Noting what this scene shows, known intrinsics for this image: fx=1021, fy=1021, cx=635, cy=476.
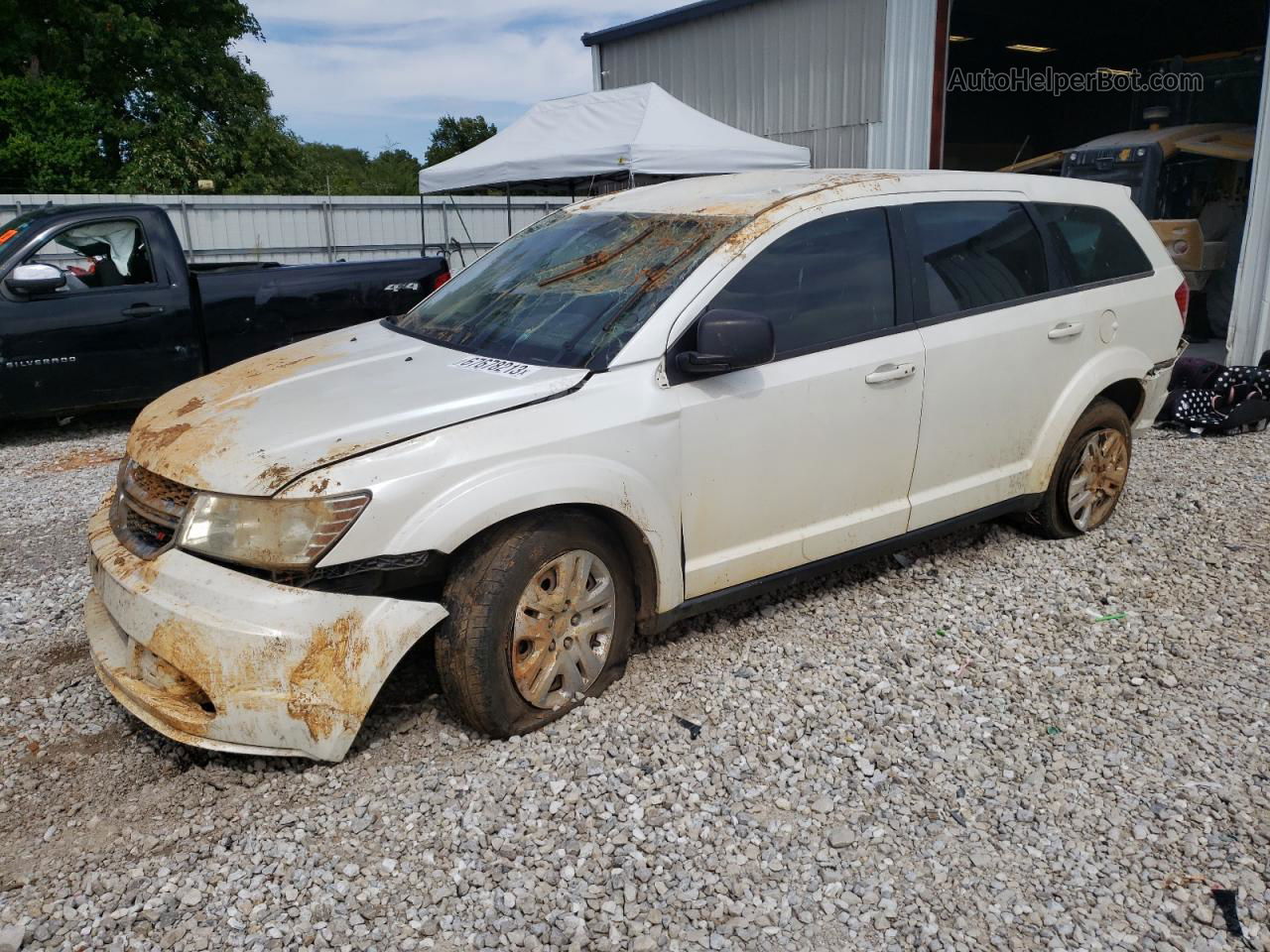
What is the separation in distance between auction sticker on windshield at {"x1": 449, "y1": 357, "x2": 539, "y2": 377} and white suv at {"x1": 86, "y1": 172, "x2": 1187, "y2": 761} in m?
0.03

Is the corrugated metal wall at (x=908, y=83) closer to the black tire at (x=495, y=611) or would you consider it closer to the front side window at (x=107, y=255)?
the front side window at (x=107, y=255)

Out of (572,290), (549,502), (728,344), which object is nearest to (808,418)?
(728,344)

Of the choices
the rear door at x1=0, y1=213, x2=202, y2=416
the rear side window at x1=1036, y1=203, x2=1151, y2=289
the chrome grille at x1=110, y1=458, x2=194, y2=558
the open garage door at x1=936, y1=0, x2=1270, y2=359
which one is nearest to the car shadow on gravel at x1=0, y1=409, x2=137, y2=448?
the rear door at x1=0, y1=213, x2=202, y2=416

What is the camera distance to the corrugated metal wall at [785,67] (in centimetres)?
1188

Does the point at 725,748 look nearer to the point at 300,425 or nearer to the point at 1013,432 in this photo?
the point at 300,425

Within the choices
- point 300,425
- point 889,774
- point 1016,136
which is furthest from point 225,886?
point 1016,136

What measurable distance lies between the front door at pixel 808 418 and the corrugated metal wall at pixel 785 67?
8.70 m

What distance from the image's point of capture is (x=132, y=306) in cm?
760

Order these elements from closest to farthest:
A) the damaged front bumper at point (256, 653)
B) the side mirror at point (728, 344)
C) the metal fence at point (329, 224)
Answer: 1. the damaged front bumper at point (256, 653)
2. the side mirror at point (728, 344)
3. the metal fence at point (329, 224)

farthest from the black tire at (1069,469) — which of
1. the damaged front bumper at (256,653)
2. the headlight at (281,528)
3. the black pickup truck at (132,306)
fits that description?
the black pickup truck at (132,306)

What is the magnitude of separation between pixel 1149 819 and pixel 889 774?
73 centimetres

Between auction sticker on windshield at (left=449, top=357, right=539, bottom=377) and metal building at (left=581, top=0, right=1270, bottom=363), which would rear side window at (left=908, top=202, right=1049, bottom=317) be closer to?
auction sticker on windshield at (left=449, top=357, right=539, bottom=377)

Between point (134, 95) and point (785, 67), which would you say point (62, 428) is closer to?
point (785, 67)

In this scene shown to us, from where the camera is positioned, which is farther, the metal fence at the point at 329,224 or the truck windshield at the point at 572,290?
the metal fence at the point at 329,224
